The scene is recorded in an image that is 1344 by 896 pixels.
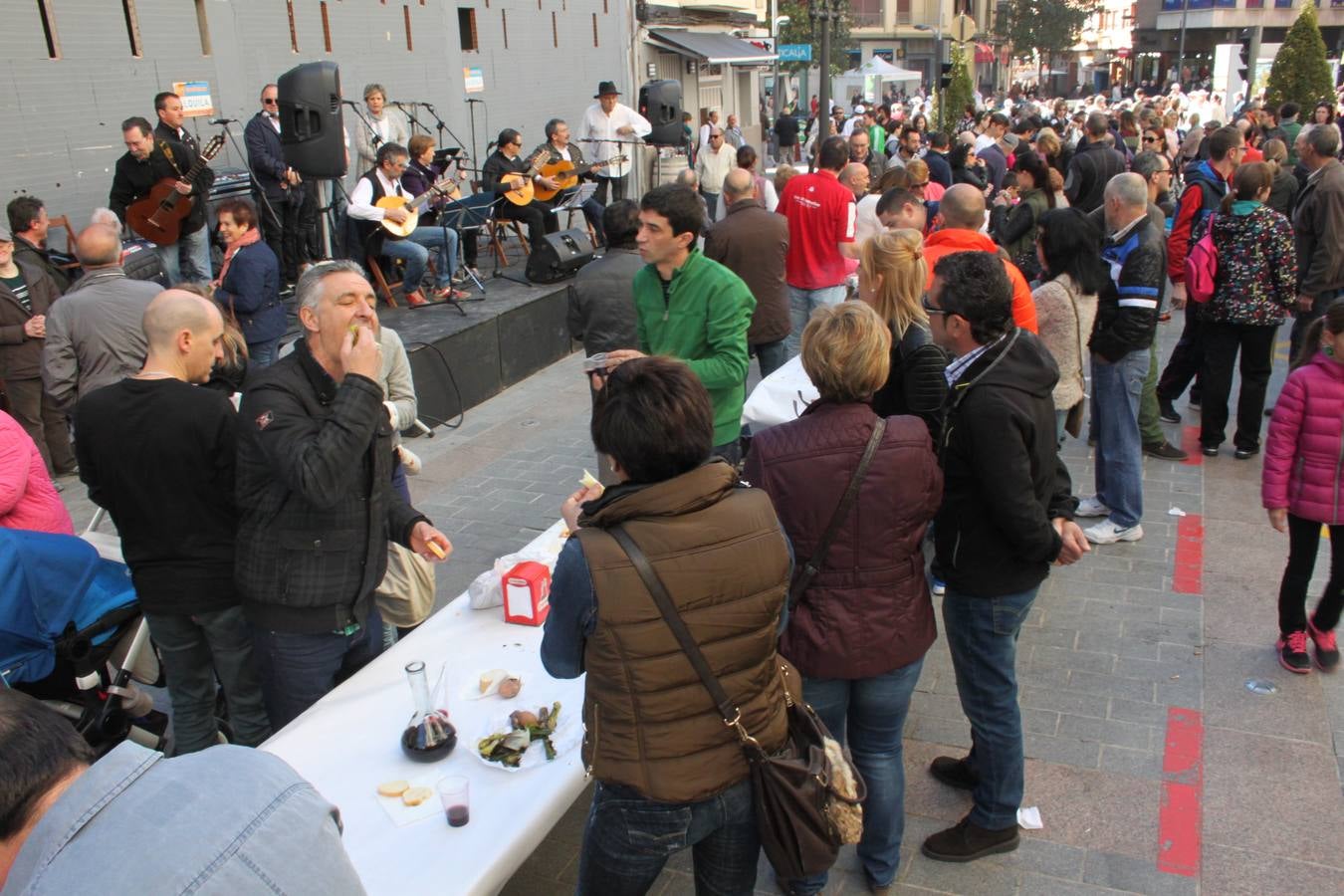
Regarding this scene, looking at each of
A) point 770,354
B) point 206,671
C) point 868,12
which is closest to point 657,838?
point 206,671

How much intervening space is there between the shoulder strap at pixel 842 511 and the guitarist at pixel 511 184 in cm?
860

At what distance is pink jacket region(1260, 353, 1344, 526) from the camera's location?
3932 mm

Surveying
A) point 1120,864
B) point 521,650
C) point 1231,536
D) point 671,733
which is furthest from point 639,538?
point 1231,536

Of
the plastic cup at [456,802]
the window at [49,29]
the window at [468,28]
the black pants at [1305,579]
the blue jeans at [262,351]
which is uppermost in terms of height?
the window at [468,28]

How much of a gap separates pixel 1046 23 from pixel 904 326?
65.0 meters

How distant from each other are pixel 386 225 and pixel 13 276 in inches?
123

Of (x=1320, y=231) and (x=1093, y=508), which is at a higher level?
(x=1320, y=231)

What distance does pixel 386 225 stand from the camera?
882 cm

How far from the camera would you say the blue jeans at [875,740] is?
280cm

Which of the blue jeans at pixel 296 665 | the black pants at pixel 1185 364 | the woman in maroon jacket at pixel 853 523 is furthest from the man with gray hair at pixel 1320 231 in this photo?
the blue jeans at pixel 296 665

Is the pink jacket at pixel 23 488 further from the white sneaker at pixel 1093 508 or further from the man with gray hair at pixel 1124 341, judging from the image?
the white sneaker at pixel 1093 508

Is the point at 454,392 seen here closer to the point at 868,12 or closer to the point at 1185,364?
the point at 1185,364

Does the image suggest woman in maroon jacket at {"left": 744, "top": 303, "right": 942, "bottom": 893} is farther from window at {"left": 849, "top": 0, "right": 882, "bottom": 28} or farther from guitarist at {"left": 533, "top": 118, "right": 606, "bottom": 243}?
window at {"left": 849, "top": 0, "right": 882, "bottom": 28}

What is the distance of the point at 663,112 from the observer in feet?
48.0
